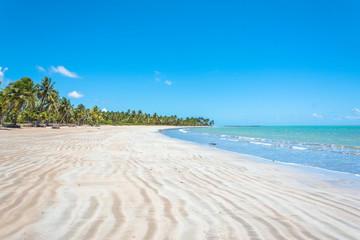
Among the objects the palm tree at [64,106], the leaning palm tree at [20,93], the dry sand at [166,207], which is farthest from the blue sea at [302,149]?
the palm tree at [64,106]

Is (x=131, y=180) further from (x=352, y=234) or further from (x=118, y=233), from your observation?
(x=352, y=234)

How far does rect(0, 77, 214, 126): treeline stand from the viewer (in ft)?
138

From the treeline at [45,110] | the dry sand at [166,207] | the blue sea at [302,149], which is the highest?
the treeline at [45,110]

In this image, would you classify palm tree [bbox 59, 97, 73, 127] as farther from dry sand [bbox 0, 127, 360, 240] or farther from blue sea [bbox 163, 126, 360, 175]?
dry sand [bbox 0, 127, 360, 240]

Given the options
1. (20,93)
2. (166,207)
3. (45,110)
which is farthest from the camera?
(45,110)

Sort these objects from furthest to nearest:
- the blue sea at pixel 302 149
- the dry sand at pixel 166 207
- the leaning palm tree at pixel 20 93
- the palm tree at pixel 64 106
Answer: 1. the palm tree at pixel 64 106
2. the leaning palm tree at pixel 20 93
3. the blue sea at pixel 302 149
4. the dry sand at pixel 166 207

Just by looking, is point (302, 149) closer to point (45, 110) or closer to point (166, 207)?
point (166, 207)

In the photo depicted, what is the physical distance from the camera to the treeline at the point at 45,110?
41938mm

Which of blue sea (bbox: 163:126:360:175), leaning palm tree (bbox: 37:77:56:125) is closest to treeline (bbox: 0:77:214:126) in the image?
leaning palm tree (bbox: 37:77:56:125)

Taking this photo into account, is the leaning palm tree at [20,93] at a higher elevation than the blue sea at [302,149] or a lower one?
higher

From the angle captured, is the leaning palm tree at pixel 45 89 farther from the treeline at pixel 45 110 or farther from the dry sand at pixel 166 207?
the dry sand at pixel 166 207

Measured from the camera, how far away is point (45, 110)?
75938 millimetres

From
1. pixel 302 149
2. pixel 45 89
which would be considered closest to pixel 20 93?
pixel 45 89

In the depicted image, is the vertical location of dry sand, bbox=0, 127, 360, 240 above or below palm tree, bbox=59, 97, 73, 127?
below
